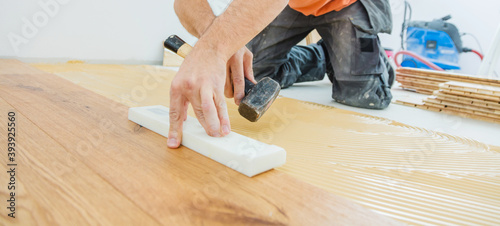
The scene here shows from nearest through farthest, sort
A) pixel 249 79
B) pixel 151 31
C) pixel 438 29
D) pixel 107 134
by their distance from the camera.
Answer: pixel 107 134 → pixel 249 79 → pixel 151 31 → pixel 438 29

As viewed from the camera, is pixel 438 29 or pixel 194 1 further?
pixel 438 29

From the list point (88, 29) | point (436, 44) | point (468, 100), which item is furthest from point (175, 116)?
point (436, 44)

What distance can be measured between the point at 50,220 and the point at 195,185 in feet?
0.88

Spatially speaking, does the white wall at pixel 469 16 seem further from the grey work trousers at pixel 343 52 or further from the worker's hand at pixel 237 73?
the worker's hand at pixel 237 73

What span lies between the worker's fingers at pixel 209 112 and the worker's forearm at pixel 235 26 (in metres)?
0.16

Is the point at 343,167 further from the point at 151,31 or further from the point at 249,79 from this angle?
the point at 151,31

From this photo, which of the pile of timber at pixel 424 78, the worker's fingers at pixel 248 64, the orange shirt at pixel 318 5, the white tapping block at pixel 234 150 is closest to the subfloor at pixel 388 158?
the white tapping block at pixel 234 150

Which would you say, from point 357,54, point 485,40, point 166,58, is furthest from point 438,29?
point 166,58

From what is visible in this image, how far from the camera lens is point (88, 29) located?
9.29 ft

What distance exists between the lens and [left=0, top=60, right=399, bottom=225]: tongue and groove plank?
568 millimetres

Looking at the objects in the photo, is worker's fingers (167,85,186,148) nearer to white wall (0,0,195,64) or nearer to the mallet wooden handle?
the mallet wooden handle

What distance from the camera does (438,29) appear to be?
193 inches

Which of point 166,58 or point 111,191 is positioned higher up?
point 111,191

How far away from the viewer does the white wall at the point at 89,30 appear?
2447mm
